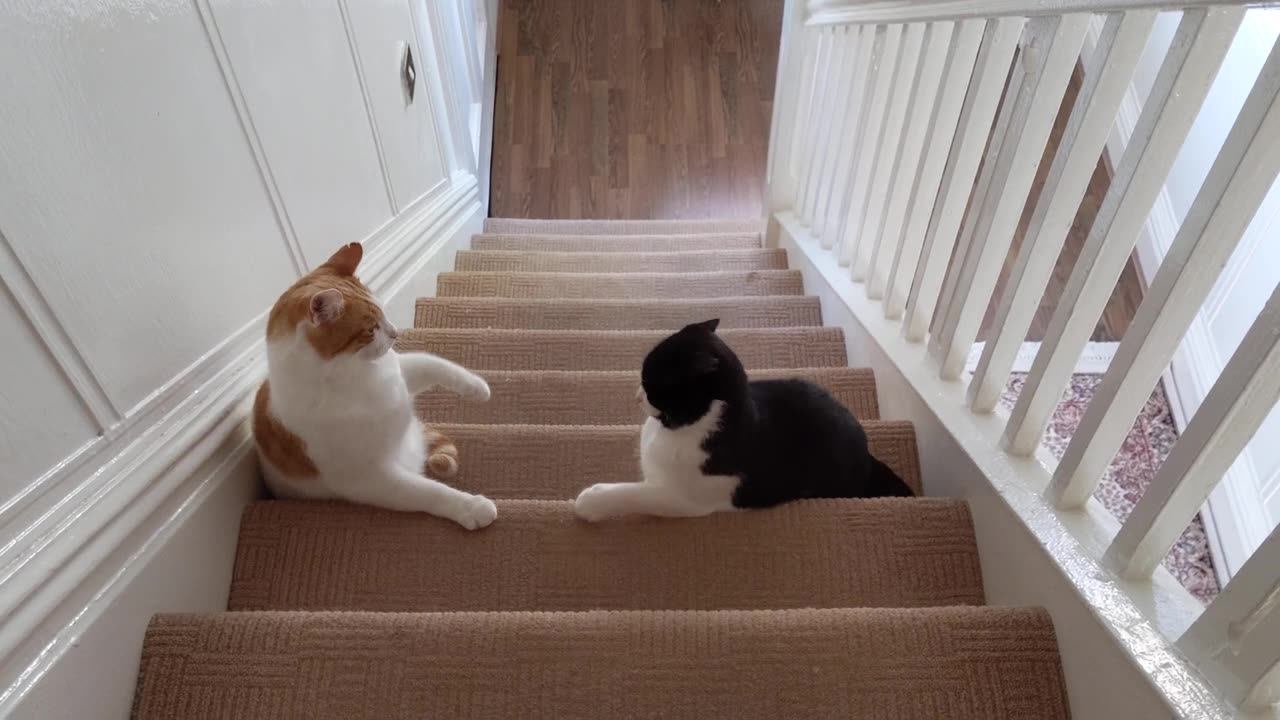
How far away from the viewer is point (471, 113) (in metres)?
3.66

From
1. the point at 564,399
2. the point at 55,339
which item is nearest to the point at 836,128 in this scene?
the point at 564,399

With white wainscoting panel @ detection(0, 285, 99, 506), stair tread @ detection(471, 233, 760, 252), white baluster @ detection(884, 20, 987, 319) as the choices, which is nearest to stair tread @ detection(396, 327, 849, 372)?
white baluster @ detection(884, 20, 987, 319)

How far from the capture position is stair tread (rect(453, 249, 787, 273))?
255cm

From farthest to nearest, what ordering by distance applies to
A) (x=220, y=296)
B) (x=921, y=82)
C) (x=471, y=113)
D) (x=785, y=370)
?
(x=471, y=113) < (x=785, y=370) < (x=921, y=82) < (x=220, y=296)

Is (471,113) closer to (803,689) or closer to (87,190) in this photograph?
(87,190)

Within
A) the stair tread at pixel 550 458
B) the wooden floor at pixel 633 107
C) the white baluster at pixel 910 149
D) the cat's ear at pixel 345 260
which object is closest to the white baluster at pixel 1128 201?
the stair tread at pixel 550 458

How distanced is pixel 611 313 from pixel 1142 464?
2.03 m

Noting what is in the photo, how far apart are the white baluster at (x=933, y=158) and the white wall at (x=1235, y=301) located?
121 cm

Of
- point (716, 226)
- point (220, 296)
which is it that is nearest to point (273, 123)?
point (220, 296)

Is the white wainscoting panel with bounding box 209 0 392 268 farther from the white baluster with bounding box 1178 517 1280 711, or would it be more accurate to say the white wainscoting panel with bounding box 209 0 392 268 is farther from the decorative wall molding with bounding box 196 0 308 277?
the white baluster with bounding box 1178 517 1280 711

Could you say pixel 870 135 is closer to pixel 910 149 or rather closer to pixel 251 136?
pixel 910 149

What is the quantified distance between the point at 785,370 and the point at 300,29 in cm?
131

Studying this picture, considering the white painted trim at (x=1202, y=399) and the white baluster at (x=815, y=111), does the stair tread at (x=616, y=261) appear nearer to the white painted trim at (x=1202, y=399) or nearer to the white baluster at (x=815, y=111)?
the white baluster at (x=815, y=111)

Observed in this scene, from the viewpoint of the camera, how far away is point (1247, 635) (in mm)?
710
